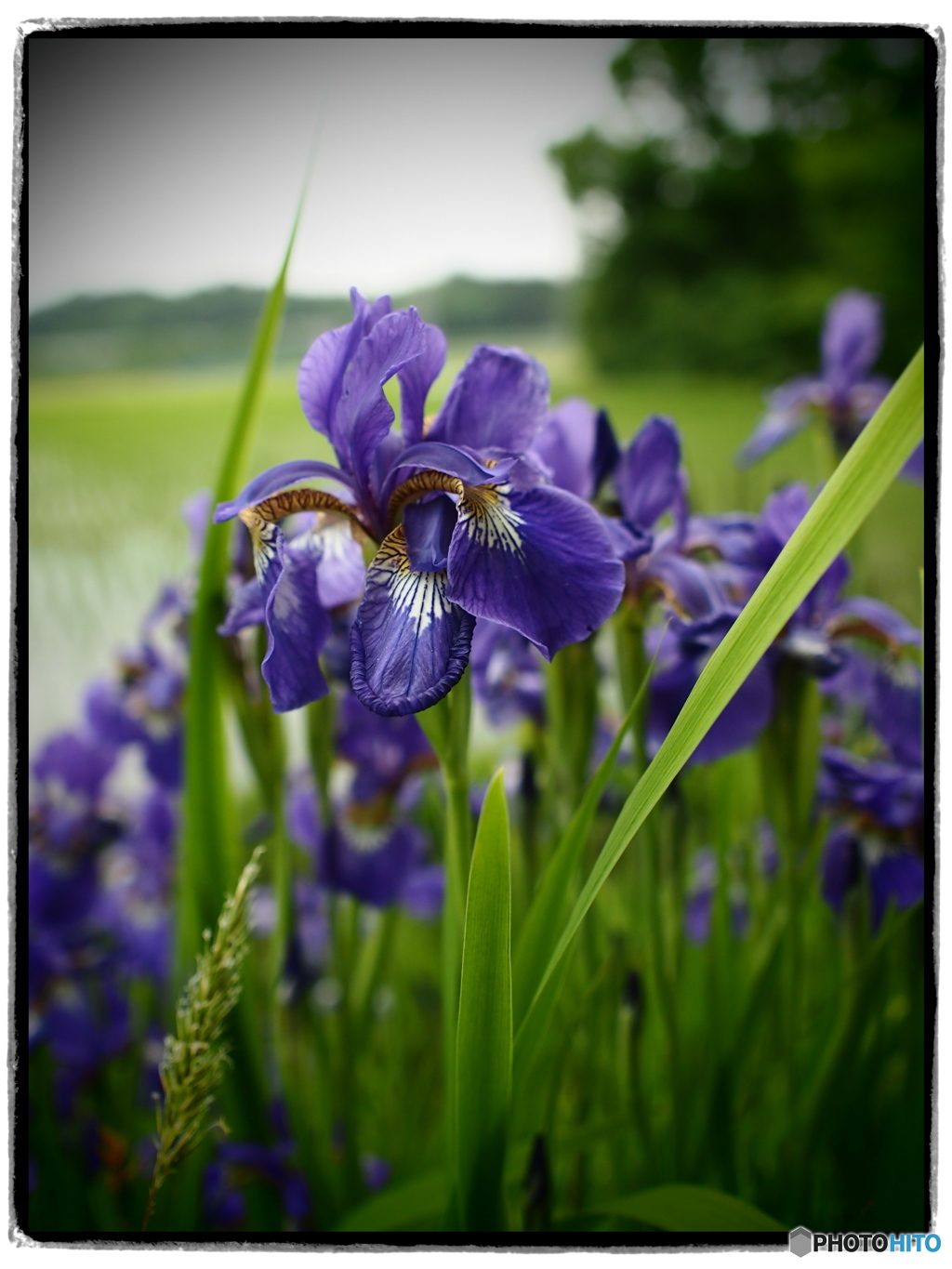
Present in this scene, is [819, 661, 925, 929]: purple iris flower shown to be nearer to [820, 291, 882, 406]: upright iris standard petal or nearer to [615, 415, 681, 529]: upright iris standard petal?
[615, 415, 681, 529]: upright iris standard petal

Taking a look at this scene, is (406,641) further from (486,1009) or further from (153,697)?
(153,697)

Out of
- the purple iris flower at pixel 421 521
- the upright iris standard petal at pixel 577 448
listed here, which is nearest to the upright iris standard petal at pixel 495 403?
the purple iris flower at pixel 421 521

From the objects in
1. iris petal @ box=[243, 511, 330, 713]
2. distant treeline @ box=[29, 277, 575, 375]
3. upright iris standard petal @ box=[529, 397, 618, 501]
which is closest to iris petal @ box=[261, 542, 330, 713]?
iris petal @ box=[243, 511, 330, 713]

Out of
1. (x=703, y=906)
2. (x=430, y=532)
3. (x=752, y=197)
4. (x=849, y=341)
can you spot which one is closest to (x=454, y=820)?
(x=430, y=532)

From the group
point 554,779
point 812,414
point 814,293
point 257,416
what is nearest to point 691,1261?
point 554,779

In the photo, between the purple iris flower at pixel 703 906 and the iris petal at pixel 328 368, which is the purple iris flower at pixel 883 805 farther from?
the iris petal at pixel 328 368
